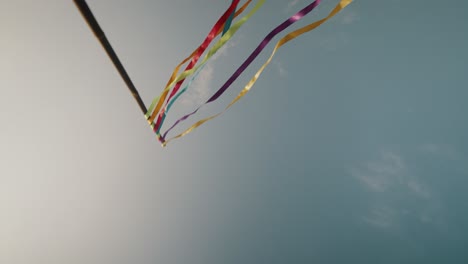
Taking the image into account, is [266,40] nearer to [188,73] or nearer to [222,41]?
[222,41]

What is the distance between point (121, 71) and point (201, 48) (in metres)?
0.93

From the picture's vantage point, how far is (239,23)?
2172 mm

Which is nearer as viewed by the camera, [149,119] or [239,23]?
[239,23]

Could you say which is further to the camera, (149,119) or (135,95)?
(149,119)

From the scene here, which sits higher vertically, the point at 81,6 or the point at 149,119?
the point at 81,6

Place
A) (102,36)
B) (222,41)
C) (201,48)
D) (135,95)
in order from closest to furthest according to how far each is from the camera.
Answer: (102,36), (222,41), (135,95), (201,48)

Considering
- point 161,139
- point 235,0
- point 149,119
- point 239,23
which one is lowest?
point 161,139

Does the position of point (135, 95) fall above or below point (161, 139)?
above

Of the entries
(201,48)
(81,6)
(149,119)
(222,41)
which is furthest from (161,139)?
(81,6)

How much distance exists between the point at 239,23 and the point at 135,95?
3.66 feet

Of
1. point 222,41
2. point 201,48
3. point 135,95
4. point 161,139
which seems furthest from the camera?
point 161,139

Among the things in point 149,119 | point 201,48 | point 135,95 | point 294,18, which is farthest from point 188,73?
point 294,18

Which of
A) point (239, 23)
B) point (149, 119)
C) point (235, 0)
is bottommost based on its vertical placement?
point (149, 119)

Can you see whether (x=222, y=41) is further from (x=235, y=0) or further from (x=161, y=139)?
(x=161, y=139)
